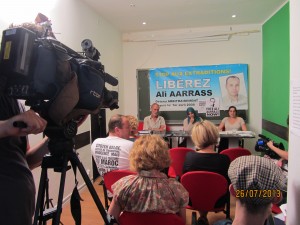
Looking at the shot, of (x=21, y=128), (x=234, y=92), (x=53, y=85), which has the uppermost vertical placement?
(x=234, y=92)

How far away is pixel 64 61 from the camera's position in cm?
75

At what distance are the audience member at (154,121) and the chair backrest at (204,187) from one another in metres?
3.13

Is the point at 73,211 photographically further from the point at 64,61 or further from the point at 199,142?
the point at 199,142

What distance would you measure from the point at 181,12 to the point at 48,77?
14.0 feet

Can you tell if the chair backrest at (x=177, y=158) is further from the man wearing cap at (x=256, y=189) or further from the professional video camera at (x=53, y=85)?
the professional video camera at (x=53, y=85)

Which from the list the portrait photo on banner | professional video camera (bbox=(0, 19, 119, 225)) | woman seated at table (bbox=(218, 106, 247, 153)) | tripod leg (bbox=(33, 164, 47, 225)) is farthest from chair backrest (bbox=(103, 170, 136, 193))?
the portrait photo on banner

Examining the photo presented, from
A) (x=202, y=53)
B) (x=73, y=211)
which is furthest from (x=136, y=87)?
(x=73, y=211)

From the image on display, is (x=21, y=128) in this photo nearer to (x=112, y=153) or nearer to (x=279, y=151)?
(x=112, y=153)

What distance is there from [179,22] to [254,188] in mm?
4709

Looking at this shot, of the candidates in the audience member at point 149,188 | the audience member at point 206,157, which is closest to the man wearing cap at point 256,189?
the audience member at point 149,188

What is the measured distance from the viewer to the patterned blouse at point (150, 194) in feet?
4.34

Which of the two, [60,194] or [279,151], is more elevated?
[60,194]

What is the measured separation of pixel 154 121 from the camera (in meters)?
5.27
